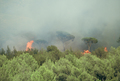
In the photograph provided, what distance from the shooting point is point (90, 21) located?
379ft

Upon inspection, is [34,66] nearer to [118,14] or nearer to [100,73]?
[100,73]

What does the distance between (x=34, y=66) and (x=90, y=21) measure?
4152 inches

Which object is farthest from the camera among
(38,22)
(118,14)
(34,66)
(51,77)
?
(38,22)

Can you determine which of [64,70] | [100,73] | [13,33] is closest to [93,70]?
[100,73]

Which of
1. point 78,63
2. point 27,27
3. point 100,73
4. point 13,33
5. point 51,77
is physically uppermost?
point 27,27

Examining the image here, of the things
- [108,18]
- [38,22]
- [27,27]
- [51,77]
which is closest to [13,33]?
[27,27]

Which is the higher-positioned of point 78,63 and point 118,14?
point 118,14

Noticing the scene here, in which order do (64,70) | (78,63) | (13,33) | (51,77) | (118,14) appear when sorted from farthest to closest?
(13,33)
(118,14)
(78,63)
(64,70)
(51,77)

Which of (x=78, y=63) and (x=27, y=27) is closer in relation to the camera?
(x=78, y=63)

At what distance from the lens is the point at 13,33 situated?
134375 millimetres

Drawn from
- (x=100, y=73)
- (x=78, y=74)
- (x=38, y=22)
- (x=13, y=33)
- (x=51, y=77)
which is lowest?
(x=51, y=77)

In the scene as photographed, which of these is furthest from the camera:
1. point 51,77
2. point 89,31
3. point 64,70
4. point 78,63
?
point 89,31

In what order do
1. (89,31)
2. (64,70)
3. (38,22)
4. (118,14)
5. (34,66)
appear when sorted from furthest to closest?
(38,22)
(89,31)
(118,14)
(34,66)
(64,70)

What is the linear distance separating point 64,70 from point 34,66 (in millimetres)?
7723
